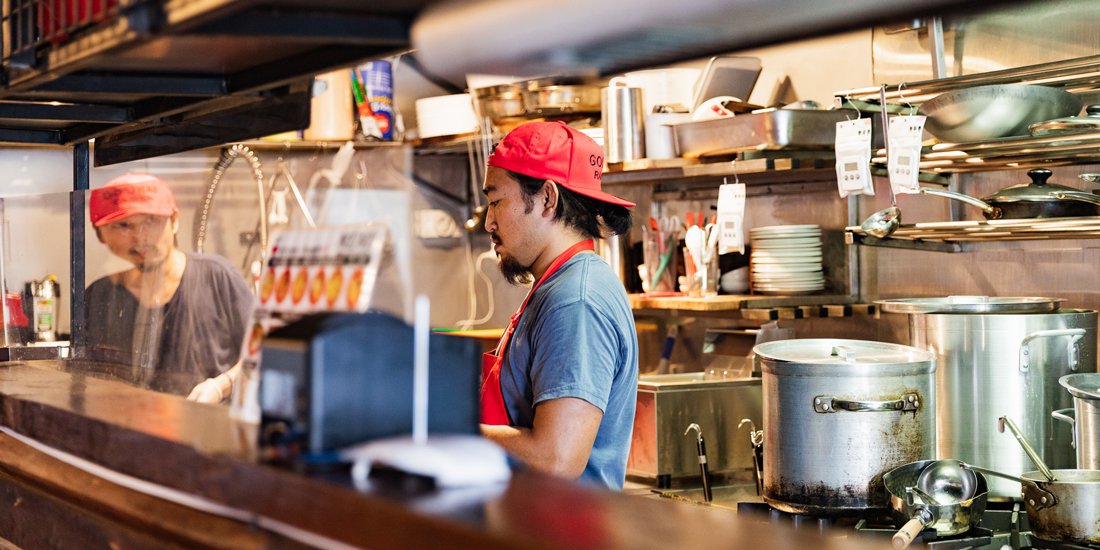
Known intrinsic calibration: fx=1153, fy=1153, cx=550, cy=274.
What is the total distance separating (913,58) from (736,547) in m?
2.94

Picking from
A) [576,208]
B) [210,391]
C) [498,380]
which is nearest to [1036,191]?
[576,208]

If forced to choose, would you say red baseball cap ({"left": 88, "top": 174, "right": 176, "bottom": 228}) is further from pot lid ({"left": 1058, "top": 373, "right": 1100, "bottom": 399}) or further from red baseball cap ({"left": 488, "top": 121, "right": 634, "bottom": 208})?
pot lid ({"left": 1058, "top": 373, "right": 1100, "bottom": 399})

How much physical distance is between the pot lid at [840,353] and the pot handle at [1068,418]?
320mm

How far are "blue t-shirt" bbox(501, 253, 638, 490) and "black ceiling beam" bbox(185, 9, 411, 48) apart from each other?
652 mm

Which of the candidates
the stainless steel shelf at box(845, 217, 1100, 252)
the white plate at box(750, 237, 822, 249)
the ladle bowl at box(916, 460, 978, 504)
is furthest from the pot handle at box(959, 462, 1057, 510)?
the white plate at box(750, 237, 822, 249)

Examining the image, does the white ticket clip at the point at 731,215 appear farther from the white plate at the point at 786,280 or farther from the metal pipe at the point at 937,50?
the metal pipe at the point at 937,50

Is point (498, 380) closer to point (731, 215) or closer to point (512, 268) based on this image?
point (512, 268)

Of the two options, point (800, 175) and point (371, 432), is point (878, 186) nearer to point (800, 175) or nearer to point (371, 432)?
point (800, 175)

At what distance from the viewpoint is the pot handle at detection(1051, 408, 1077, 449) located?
8.91 feet

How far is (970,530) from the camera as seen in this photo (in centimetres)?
266

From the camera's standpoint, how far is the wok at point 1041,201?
9.42ft

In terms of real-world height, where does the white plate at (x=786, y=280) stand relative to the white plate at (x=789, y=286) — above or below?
above

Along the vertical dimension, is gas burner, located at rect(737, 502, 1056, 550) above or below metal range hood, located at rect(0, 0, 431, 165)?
below

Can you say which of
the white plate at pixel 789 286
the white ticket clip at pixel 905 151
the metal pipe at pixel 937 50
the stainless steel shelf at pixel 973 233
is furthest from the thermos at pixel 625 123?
the white ticket clip at pixel 905 151
